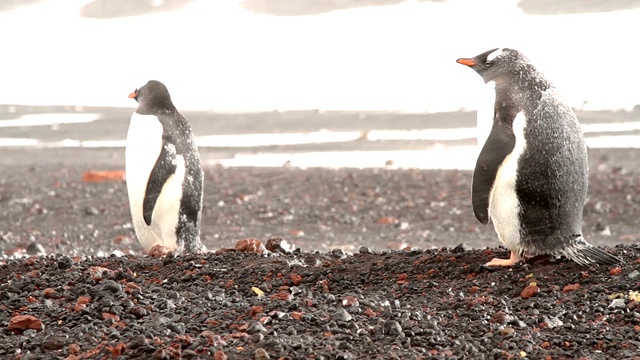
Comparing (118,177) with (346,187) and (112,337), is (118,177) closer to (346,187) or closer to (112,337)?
(346,187)

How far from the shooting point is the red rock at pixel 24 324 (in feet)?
11.5

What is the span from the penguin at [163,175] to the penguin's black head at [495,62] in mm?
2026

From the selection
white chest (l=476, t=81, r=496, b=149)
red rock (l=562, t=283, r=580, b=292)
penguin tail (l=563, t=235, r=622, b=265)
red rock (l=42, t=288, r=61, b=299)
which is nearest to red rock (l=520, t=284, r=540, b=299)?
red rock (l=562, t=283, r=580, b=292)

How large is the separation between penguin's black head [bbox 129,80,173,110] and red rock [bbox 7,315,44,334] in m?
2.69

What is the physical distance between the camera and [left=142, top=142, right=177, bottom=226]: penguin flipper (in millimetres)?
5777

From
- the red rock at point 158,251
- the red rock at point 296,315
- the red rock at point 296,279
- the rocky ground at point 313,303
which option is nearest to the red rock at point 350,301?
the rocky ground at point 313,303

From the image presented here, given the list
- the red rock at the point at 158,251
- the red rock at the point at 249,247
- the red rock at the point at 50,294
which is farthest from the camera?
the red rock at the point at 158,251

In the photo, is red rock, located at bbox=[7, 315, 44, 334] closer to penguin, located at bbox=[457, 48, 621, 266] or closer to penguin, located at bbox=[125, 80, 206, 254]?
penguin, located at bbox=[457, 48, 621, 266]

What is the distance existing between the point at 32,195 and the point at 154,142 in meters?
4.61

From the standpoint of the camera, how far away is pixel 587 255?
4488 millimetres

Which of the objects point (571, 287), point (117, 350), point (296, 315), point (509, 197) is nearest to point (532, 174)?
point (509, 197)

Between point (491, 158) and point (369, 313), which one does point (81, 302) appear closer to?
point (369, 313)

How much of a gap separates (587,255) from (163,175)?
9.12 ft

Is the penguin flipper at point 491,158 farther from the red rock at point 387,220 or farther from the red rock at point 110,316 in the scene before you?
the red rock at point 387,220
